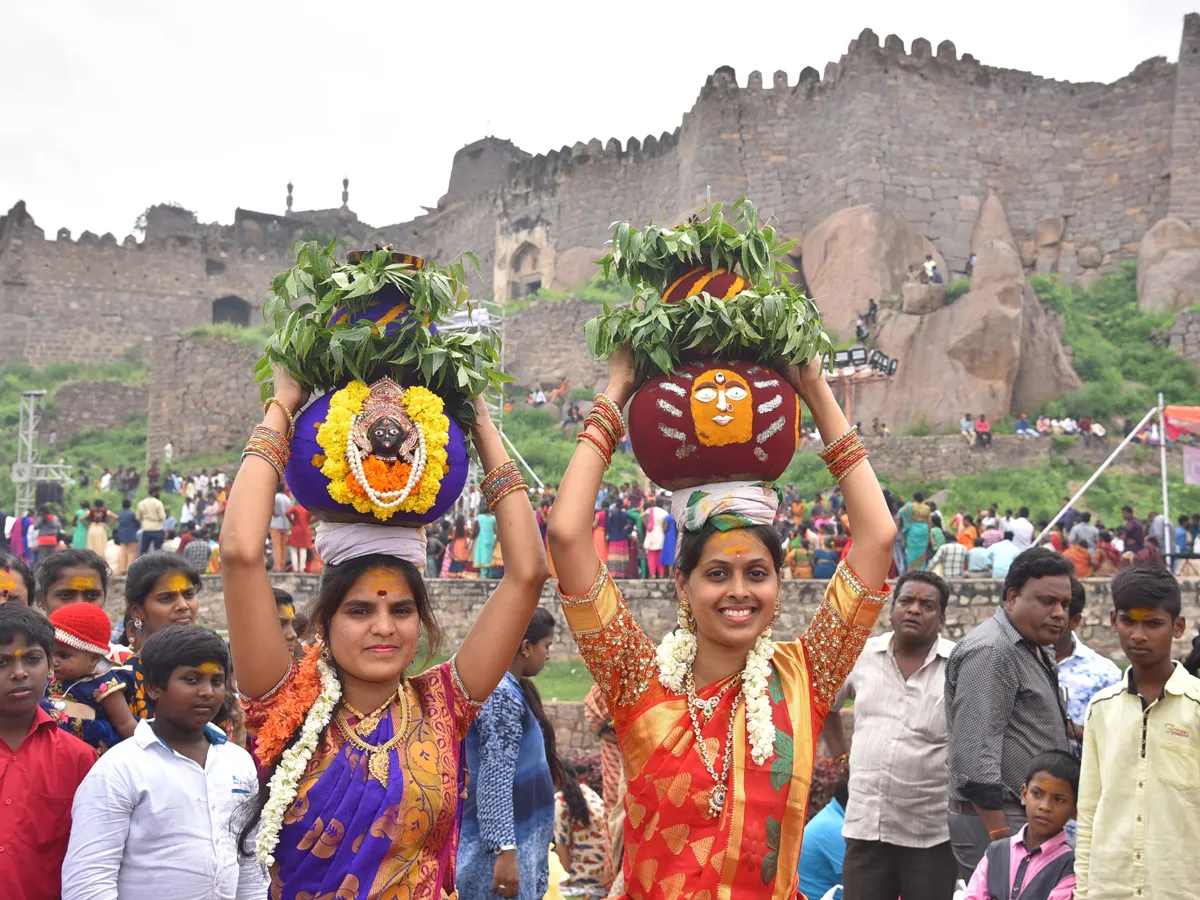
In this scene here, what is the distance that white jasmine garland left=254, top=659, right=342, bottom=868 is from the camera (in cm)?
285

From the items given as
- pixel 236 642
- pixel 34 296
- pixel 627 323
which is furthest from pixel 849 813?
pixel 34 296

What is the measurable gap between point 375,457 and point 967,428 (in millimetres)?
22939

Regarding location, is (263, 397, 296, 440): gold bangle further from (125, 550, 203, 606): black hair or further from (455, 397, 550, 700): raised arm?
(125, 550, 203, 606): black hair

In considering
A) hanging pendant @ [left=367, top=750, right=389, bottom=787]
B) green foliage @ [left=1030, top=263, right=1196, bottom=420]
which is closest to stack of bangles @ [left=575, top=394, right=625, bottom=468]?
hanging pendant @ [left=367, top=750, right=389, bottom=787]

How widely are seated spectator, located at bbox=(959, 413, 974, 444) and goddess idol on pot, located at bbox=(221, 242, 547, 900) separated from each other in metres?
22.0

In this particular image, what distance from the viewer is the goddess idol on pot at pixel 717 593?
3.11 metres

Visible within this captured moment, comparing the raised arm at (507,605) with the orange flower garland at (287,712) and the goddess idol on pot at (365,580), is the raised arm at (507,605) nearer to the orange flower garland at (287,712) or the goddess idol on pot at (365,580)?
the goddess idol on pot at (365,580)

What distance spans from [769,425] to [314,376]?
44.4 inches

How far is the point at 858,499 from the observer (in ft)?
11.1

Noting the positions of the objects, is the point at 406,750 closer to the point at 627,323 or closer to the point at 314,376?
the point at 314,376

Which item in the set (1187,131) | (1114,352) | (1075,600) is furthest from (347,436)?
(1187,131)

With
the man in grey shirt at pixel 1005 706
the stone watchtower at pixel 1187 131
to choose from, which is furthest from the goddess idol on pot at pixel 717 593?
the stone watchtower at pixel 1187 131

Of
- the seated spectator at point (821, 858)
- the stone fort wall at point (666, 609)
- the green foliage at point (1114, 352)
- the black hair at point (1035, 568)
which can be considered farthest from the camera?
the green foliage at point (1114, 352)

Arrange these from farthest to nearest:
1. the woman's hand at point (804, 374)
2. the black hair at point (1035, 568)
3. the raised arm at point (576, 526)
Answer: the black hair at point (1035, 568) → the woman's hand at point (804, 374) → the raised arm at point (576, 526)
